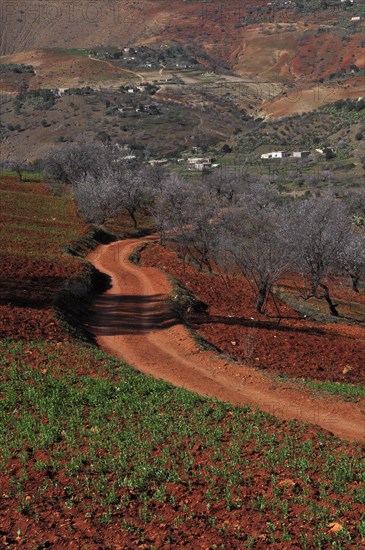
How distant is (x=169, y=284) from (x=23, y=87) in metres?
152

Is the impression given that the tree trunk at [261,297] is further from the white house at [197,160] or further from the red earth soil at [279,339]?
the white house at [197,160]

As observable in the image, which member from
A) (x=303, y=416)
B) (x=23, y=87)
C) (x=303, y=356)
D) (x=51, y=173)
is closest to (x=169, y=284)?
(x=303, y=356)

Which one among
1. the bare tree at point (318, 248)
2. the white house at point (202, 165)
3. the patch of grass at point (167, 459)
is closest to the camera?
the patch of grass at point (167, 459)

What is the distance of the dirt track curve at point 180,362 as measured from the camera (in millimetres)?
13602

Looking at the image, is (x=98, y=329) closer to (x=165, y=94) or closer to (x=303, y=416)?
(x=303, y=416)

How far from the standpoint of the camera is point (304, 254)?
35.4 meters

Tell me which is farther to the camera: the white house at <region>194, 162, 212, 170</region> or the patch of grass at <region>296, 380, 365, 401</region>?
the white house at <region>194, 162, 212, 170</region>

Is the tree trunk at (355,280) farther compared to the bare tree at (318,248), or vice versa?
the tree trunk at (355,280)

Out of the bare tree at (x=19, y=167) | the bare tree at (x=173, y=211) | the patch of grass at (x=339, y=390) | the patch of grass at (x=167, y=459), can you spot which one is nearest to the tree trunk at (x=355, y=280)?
the bare tree at (x=173, y=211)

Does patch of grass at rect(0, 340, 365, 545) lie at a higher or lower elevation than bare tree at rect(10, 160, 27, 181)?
lower

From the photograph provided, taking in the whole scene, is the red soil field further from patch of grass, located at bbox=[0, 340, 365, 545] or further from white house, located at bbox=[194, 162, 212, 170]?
white house, located at bbox=[194, 162, 212, 170]

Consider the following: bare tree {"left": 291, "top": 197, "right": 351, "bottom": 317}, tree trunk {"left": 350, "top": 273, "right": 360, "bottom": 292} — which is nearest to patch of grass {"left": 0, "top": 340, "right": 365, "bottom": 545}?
bare tree {"left": 291, "top": 197, "right": 351, "bottom": 317}

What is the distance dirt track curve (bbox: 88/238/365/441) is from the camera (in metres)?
13.6

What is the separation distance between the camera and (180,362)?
17641 millimetres
